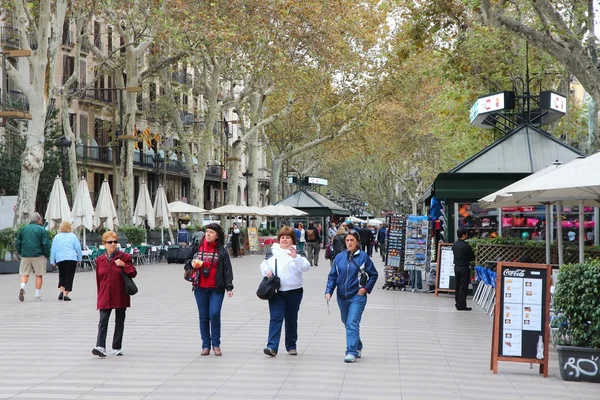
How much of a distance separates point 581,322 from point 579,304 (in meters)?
0.18

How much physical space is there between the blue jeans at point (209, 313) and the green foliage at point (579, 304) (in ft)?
12.1

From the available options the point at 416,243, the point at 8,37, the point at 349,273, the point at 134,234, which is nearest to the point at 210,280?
the point at 349,273

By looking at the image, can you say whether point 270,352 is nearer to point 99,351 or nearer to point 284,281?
point 284,281

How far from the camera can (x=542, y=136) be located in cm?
2169

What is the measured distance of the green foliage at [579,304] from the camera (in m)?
9.55

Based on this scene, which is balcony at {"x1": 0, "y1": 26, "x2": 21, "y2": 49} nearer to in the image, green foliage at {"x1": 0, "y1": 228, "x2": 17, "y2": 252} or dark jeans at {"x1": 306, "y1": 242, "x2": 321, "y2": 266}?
dark jeans at {"x1": 306, "y1": 242, "x2": 321, "y2": 266}

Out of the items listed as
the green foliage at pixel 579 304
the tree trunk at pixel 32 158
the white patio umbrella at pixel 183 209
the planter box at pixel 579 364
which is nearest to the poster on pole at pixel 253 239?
the white patio umbrella at pixel 183 209

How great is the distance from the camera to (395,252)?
2312cm

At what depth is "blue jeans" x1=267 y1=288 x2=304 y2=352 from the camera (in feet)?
36.0

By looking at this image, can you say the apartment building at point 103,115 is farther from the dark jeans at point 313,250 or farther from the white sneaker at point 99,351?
the white sneaker at point 99,351

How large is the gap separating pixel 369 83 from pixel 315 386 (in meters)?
41.3

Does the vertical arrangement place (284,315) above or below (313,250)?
below

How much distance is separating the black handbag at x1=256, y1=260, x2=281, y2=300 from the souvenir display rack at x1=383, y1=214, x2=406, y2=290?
1225cm

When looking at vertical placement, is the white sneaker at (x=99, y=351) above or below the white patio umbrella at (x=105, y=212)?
below
